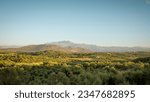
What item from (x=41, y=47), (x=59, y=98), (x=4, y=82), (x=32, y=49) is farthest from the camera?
(x=41, y=47)

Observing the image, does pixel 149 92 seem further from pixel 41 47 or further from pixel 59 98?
pixel 41 47

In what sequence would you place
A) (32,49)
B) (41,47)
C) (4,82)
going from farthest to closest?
1. (41,47)
2. (32,49)
3. (4,82)

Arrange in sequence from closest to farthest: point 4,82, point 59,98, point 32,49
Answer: point 59,98
point 4,82
point 32,49

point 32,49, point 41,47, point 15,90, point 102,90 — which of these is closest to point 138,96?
point 102,90

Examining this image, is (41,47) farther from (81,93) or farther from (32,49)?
(81,93)

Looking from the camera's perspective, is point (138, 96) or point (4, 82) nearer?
point (138, 96)

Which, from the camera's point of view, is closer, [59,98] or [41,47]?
[59,98]

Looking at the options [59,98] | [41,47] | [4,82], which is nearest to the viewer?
[59,98]

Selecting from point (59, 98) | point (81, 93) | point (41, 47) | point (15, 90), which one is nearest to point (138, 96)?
point (81, 93)
